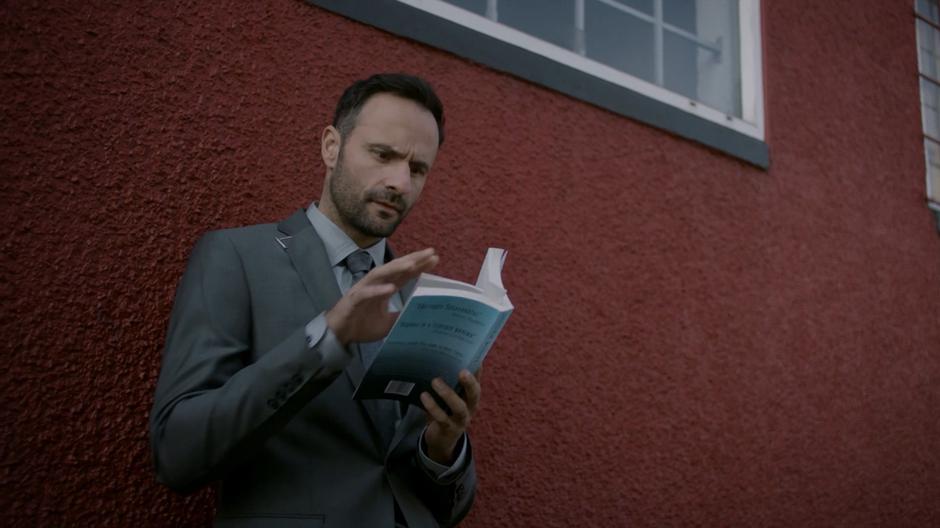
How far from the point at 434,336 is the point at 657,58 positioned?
2.40 metres

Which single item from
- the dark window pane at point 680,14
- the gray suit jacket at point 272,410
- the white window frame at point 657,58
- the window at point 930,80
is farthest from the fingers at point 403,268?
the window at point 930,80

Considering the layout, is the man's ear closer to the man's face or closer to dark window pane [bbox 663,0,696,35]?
the man's face

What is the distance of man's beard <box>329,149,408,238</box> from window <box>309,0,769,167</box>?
825mm

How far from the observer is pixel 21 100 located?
5.67 feet

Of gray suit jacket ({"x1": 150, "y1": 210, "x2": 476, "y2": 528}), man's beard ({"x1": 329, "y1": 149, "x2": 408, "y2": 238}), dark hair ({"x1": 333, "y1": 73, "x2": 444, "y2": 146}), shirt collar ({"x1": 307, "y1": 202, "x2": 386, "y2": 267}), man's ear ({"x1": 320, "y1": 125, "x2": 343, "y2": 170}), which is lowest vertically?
gray suit jacket ({"x1": 150, "y1": 210, "x2": 476, "y2": 528})

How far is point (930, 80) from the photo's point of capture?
456cm

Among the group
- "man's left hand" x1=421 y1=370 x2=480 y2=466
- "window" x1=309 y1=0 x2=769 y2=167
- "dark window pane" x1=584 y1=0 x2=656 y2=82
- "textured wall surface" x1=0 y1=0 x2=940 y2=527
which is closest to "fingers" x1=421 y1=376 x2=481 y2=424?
"man's left hand" x1=421 y1=370 x2=480 y2=466

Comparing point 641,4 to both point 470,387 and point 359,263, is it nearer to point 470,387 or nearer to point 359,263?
point 359,263

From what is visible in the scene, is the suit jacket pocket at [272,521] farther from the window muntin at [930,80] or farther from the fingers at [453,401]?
the window muntin at [930,80]

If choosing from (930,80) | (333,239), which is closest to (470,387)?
(333,239)

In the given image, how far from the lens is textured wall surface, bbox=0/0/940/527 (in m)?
1.73

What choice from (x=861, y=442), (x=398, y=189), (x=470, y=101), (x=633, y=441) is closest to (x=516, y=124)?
(x=470, y=101)

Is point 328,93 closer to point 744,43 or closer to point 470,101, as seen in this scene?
point 470,101

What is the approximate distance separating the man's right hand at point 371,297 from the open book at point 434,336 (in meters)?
0.04
